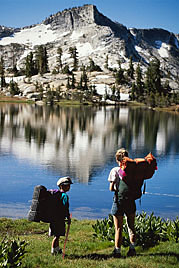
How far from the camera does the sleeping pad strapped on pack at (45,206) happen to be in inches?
313

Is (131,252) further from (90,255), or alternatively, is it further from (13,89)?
(13,89)

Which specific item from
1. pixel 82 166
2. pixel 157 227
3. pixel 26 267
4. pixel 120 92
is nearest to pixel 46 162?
pixel 82 166

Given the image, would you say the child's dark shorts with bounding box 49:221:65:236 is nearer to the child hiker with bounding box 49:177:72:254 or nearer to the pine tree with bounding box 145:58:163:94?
the child hiker with bounding box 49:177:72:254

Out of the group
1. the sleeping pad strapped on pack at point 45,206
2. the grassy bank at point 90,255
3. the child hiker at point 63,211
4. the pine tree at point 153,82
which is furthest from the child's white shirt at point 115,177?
the pine tree at point 153,82

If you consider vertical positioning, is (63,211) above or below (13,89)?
below

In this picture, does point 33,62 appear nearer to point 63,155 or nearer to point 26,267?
point 63,155

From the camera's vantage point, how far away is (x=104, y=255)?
866cm

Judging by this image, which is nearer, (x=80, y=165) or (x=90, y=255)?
(x=90, y=255)

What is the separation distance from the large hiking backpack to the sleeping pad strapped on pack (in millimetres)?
1544

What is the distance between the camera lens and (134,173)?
8.27 meters

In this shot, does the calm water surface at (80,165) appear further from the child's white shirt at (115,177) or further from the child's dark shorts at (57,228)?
the child's white shirt at (115,177)

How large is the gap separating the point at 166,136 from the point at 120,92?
119 meters

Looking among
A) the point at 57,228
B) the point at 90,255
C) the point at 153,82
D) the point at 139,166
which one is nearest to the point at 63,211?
the point at 57,228

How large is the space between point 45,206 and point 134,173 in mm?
2270
